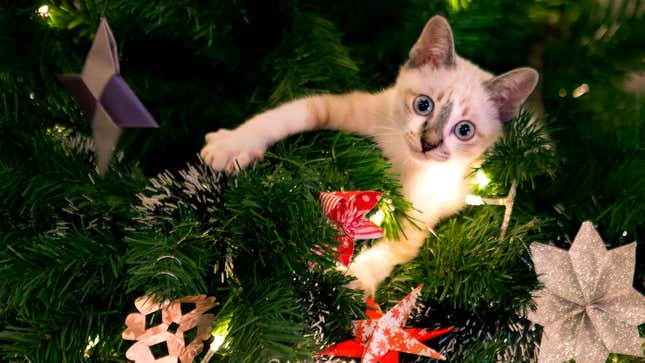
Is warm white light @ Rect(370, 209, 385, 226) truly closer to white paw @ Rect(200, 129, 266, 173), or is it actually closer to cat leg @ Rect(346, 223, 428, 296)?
cat leg @ Rect(346, 223, 428, 296)

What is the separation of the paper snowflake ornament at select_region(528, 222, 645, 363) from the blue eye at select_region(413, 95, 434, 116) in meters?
0.30

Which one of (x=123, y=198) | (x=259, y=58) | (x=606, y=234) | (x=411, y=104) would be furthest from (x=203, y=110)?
(x=606, y=234)

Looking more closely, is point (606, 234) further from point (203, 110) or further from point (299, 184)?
point (203, 110)

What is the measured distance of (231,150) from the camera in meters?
0.51

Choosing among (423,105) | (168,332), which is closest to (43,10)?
(168,332)

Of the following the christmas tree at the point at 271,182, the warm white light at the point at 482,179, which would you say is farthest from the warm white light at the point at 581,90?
the warm white light at the point at 482,179

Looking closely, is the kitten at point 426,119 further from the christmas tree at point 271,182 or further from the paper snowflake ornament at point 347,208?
the paper snowflake ornament at point 347,208

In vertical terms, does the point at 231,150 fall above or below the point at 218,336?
above

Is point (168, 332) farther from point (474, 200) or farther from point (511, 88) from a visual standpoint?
point (511, 88)

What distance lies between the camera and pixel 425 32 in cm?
65

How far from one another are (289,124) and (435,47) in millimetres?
264

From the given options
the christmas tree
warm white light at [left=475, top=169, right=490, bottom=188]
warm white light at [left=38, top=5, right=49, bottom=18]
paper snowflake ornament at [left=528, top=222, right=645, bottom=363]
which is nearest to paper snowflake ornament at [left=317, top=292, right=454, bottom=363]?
the christmas tree

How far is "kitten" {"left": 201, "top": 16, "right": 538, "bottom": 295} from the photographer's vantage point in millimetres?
616

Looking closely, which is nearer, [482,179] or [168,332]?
[168,332]
